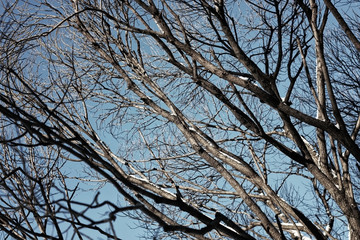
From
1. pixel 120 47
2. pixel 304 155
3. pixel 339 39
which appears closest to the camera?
pixel 304 155

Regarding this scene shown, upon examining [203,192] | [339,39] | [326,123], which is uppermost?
[339,39]

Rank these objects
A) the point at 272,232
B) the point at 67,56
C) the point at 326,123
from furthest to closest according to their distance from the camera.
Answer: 1. the point at 67,56
2. the point at 326,123
3. the point at 272,232

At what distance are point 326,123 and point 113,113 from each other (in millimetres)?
2710

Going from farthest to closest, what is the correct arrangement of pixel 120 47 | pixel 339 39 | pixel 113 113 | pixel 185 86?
pixel 339 39
pixel 185 86
pixel 113 113
pixel 120 47

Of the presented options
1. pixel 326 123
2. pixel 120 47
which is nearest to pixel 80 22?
pixel 120 47

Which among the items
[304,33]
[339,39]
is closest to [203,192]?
[304,33]

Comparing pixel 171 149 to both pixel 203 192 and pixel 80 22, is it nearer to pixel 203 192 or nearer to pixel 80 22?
pixel 203 192

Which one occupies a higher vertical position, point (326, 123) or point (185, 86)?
point (185, 86)

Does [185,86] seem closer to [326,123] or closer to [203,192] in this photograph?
[203,192]

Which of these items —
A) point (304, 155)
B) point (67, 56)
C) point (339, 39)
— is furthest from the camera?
point (339, 39)

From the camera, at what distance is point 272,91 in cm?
349

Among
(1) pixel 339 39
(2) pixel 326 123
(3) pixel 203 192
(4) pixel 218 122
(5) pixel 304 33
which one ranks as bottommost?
(3) pixel 203 192

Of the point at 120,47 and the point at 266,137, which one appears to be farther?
the point at 120,47

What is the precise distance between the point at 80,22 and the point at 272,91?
6.97 feet
